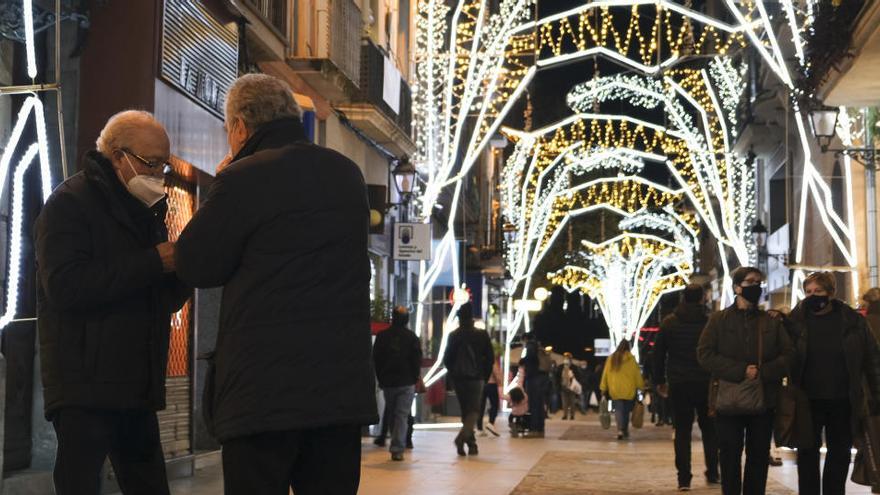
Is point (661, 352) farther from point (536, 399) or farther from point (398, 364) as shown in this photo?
point (536, 399)

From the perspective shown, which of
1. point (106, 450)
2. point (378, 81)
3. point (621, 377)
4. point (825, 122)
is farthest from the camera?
point (621, 377)

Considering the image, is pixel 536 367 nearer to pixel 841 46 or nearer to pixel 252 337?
pixel 841 46

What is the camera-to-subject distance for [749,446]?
10.7m

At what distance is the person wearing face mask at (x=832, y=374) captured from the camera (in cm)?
1056

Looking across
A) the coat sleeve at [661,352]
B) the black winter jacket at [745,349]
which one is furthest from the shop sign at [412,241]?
the black winter jacket at [745,349]

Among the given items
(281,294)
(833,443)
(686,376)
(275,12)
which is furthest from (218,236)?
(275,12)

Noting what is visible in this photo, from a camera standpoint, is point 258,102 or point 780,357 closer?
point 258,102

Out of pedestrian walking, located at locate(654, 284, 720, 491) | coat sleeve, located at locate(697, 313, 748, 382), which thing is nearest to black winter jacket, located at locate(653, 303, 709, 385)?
pedestrian walking, located at locate(654, 284, 720, 491)

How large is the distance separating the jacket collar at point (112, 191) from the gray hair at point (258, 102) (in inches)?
26.8

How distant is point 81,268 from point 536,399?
21100mm

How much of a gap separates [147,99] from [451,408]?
22.4 m

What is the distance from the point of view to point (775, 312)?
11.1 meters

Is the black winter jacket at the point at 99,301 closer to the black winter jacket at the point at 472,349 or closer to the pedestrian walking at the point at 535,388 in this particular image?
the black winter jacket at the point at 472,349

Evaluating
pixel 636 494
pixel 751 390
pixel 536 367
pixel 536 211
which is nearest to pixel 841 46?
pixel 636 494
